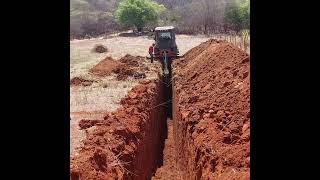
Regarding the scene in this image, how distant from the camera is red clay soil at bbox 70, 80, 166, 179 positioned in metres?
7.62

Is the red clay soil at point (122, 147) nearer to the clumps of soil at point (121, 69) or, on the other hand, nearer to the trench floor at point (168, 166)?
the trench floor at point (168, 166)

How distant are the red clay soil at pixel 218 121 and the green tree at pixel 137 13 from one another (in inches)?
1191

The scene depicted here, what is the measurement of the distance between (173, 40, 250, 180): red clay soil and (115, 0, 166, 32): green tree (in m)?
30.3

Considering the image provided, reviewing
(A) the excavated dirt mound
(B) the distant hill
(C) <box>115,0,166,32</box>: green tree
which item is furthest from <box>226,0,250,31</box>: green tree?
(A) the excavated dirt mound

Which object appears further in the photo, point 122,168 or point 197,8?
point 197,8

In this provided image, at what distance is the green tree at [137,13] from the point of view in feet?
153

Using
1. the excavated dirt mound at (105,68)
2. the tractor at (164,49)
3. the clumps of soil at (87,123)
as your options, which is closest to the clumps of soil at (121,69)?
the excavated dirt mound at (105,68)

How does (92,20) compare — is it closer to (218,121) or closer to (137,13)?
(137,13)

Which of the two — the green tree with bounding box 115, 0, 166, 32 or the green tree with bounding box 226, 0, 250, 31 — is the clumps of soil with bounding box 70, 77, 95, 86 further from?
the green tree with bounding box 226, 0, 250, 31

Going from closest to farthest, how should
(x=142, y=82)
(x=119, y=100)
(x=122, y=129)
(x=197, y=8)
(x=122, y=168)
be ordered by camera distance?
(x=122, y=168)
(x=122, y=129)
(x=119, y=100)
(x=142, y=82)
(x=197, y=8)
